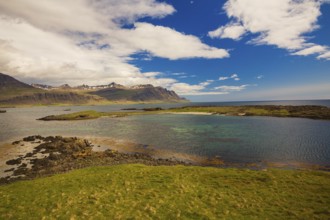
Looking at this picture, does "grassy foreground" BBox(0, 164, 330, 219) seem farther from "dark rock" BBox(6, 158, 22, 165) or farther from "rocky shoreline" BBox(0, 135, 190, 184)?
"dark rock" BBox(6, 158, 22, 165)

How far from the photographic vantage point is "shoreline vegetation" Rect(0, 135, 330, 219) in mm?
15695

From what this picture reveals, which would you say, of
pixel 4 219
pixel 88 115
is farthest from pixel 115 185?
pixel 88 115

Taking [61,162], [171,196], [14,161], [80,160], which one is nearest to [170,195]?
[171,196]

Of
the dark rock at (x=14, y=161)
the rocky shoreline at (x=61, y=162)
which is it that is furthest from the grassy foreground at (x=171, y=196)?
the dark rock at (x=14, y=161)

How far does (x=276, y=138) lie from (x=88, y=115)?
121 meters

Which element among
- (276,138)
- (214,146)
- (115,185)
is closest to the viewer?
(115,185)

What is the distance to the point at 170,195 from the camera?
62.6ft

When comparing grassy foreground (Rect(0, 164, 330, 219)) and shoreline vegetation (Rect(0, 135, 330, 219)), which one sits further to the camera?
shoreline vegetation (Rect(0, 135, 330, 219))

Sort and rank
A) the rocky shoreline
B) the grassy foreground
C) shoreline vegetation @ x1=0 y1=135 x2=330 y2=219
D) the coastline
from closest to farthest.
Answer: the grassy foreground < shoreline vegetation @ x1=0 y1=135 x2=330 y2=219 < the rocky shoreline < the coastline

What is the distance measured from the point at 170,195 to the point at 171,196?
0.30 metres

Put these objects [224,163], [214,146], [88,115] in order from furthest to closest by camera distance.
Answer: [88,115]
[214,146]
[224,163]

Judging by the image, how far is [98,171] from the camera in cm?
2709

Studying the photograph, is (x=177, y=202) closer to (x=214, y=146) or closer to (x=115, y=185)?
(x=115, y=185)

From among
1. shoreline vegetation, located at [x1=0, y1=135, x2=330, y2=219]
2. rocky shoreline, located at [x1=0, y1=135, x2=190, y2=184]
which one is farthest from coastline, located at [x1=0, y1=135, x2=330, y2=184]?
shoreline vegetation, located at [x1=0, y1=135, x2=330, y2=219]
